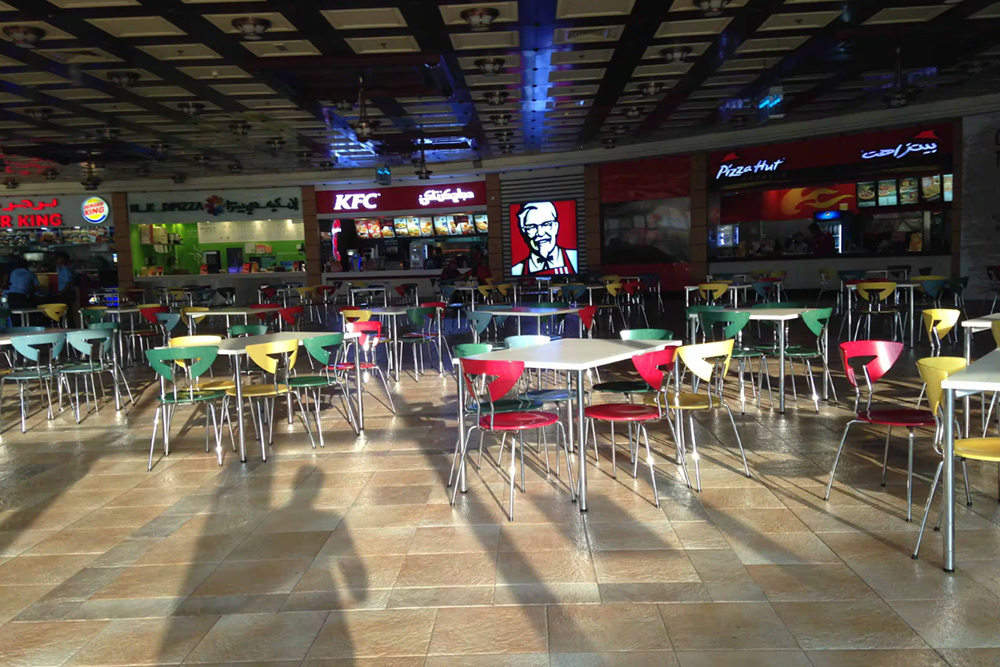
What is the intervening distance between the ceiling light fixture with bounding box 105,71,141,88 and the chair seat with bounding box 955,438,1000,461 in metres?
9.89

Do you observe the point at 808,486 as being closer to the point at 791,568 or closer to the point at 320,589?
the point at 791,568

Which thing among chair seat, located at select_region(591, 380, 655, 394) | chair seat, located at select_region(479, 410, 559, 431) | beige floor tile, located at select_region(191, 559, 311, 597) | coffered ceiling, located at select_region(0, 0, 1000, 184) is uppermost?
coffered ceiling, located at select_region(0, 0, 1000, 184)

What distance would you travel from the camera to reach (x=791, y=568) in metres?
3.04

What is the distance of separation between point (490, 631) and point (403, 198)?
17.4 m

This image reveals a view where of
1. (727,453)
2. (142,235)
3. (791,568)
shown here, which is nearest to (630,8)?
(727,453)

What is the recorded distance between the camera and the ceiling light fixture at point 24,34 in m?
7.63

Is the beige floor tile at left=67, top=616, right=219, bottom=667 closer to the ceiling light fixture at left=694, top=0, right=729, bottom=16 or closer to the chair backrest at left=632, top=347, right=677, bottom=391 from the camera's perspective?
the chair backrest at left=632, top=347, right=677, bottom=391

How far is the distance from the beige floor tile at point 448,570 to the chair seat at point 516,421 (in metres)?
0.77

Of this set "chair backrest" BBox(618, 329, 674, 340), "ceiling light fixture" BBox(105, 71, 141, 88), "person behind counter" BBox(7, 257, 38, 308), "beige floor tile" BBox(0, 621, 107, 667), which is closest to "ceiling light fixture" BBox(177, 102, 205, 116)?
"ceiling light fixture" BBox(105, 71, 141, 88)

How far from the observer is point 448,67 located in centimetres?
973

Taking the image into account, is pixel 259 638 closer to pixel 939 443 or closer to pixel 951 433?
pixel 951 433

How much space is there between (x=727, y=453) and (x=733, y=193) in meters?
13.0

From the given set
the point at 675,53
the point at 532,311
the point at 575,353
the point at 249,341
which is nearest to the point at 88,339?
the point at 249,341

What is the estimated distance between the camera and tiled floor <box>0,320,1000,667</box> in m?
2.53
